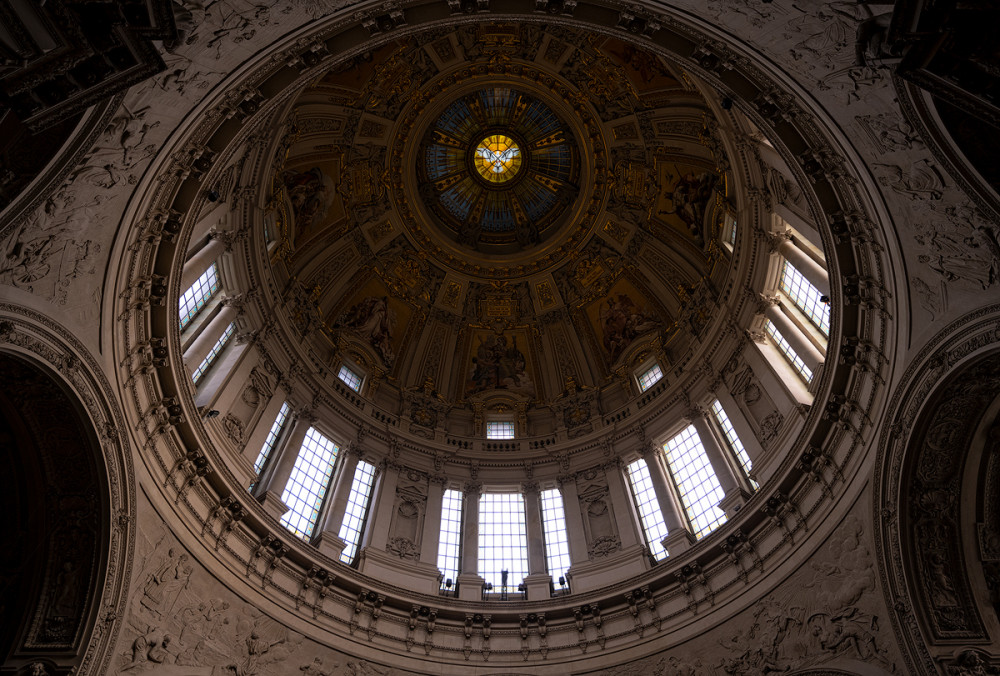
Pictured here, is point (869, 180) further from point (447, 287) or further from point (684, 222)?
point (447, 287)

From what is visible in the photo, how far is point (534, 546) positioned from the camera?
80.1 ft

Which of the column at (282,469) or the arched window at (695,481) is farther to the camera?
the arched window at (695,481)

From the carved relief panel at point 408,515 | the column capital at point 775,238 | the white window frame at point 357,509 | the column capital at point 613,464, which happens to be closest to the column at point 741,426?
the column capital at point 613,464

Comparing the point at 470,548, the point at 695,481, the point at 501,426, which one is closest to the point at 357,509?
the point at 470,548

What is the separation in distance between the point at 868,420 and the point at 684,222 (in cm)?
1651

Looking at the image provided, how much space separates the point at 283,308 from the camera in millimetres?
26750

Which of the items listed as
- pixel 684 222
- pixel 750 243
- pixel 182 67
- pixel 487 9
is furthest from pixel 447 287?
pixel 182 67

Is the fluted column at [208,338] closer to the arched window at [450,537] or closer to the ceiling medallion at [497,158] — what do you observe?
the arched window at [450,537]

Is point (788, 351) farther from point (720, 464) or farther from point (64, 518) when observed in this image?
point (64, 518)

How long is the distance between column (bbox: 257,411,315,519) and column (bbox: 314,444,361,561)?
1.66 metres

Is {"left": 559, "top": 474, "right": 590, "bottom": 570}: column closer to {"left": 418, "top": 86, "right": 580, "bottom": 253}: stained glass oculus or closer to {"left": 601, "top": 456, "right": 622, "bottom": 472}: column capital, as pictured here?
{"left": 601, "top": 456, "right": 622, "bottom": 472}: column capital

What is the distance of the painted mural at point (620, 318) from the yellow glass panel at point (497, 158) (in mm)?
9190

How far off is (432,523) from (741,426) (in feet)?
38.1

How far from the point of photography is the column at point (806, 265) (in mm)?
19911
